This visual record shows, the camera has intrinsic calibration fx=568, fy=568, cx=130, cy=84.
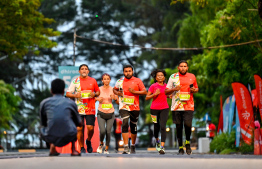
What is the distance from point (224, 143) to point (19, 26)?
10258mm

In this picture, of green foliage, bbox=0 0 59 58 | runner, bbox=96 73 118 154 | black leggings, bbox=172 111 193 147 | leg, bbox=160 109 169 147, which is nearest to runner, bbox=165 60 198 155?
black leggings, bbox=172 111 193 147

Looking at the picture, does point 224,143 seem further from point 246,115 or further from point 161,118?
point 161,118

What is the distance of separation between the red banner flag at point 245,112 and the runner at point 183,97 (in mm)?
7733

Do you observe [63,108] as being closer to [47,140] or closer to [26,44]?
[47,140]

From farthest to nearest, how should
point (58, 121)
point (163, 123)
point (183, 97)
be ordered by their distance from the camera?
point (163, 123), point (183, 97), point (58, 121)

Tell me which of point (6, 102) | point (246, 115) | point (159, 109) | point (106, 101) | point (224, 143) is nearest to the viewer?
point (159, 109)

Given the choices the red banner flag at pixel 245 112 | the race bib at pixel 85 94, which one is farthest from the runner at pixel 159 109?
the red banner flag at pixel 245 112

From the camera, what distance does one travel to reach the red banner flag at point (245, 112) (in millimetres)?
20344

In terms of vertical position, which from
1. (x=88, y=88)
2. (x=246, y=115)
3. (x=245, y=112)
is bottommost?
(x=246, y=115)

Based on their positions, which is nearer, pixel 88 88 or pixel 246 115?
pixel 88 88

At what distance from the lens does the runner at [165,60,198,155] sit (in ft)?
42.2

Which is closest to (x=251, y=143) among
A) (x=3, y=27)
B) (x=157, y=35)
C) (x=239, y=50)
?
(x=239, y=50)

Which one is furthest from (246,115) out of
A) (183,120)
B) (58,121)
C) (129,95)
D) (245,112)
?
(58,121)

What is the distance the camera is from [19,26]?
82.4ft
